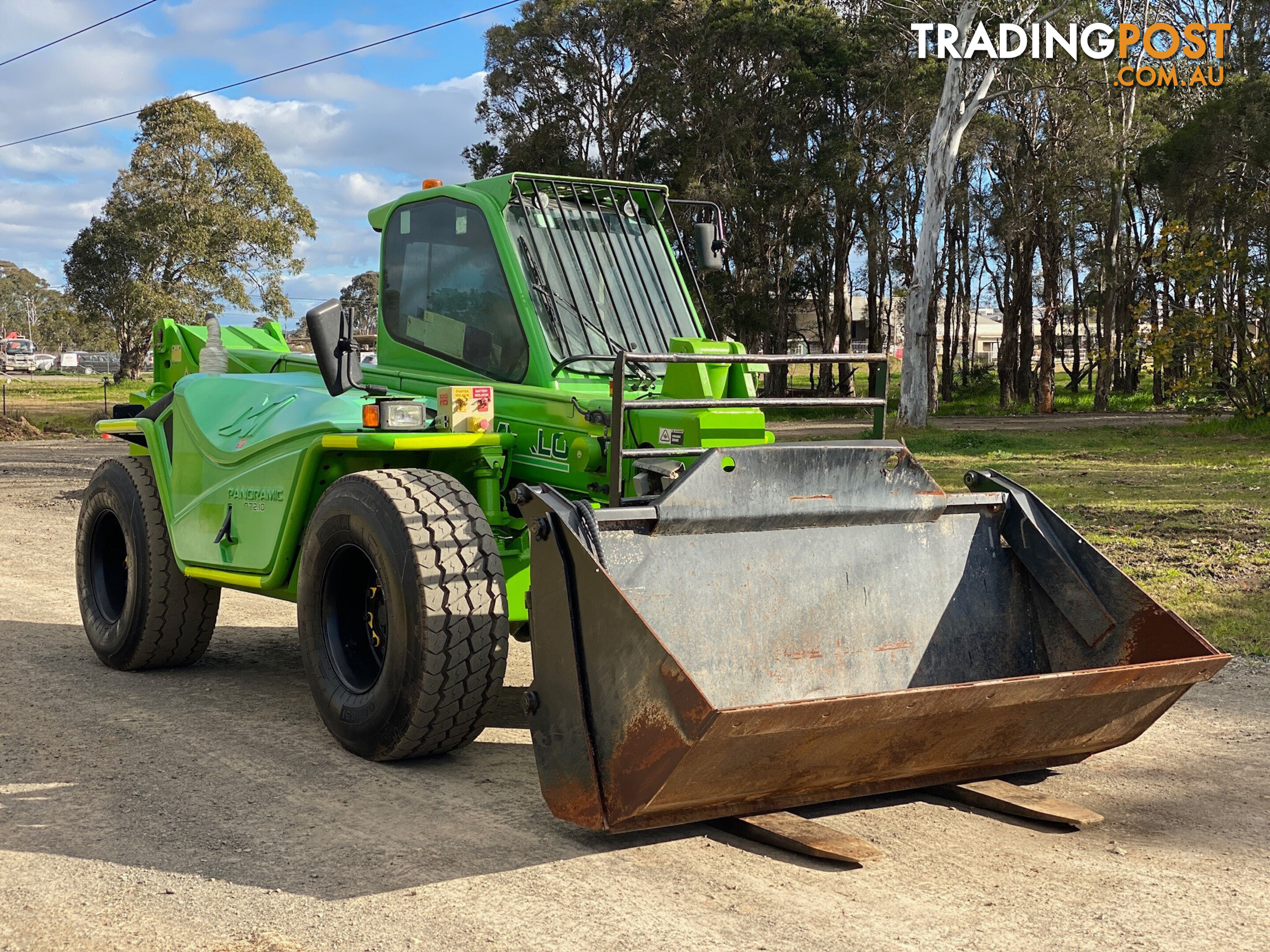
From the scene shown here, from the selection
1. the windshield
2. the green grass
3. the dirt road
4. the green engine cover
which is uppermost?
the windshield

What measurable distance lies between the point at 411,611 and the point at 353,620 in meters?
0.88

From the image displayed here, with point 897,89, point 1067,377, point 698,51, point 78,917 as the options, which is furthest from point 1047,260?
point 78,917

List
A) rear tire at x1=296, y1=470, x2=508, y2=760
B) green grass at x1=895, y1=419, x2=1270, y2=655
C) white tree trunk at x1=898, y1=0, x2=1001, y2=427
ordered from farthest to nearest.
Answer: white tree trunk at x1=898, y1=0, x2=1001, y2=427, green grass at x1=895, y1=419, x2=1270, y2=655, rear tire at x1=296, y1=470, x2=508, y2=760

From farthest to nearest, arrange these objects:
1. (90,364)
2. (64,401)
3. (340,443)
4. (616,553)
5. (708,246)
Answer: (90,364)
(64,401)
(708,246)
(340,443)
(616,553)

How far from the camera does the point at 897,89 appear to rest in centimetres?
3897

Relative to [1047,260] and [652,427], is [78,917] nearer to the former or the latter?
[652,427]

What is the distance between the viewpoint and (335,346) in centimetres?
564

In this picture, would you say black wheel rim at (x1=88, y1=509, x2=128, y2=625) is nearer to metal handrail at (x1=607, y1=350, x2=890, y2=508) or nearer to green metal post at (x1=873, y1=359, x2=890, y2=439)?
metal handrail at (x1=607, y1=350, x2=890, y2=508)

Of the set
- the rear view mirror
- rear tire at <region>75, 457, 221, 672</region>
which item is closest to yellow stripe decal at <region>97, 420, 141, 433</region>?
rear tire at <region>75, 457, 221, 672</region>

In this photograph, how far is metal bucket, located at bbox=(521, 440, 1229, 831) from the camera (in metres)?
4.07

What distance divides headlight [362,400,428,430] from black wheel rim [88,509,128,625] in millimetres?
2750

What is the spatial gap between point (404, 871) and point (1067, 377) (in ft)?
253

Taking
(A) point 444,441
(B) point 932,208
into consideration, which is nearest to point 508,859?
(A) point 444,441

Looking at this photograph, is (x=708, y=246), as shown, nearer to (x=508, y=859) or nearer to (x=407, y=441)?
(x=407, y=441)
